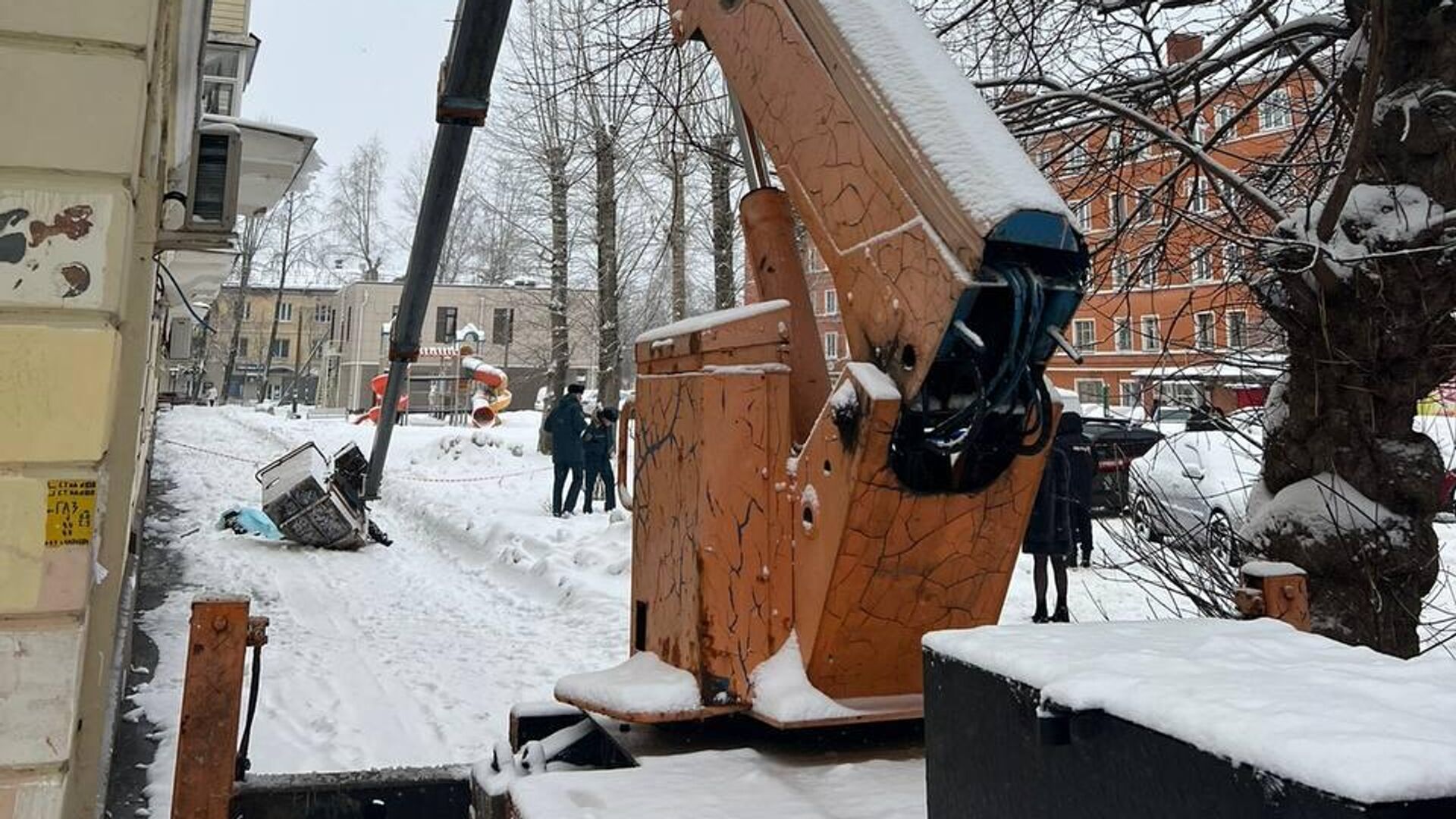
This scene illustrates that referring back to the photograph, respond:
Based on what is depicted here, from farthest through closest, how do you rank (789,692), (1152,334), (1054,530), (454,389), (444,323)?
(444,323)
(454,389)
(1054,530)
(1152,334)
(789,692)

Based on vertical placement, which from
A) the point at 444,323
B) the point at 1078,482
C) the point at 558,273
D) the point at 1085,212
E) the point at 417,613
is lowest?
the point at 417,613

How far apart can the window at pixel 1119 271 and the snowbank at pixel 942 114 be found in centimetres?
365

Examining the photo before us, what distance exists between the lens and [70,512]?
10.4ft

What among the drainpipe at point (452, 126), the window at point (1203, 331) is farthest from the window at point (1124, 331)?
the drainpipe at point (452, 126)

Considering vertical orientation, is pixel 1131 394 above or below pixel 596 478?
above

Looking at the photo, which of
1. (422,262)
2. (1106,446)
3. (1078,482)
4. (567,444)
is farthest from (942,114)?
(567,444)

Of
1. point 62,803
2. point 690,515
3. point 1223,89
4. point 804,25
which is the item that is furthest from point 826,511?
point 1223,89

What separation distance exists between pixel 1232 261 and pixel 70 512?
5.89 meters

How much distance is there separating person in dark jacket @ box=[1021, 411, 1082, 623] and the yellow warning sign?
6683 millimetres

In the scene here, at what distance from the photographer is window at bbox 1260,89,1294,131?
244 inches

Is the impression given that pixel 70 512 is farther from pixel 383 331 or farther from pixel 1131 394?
pixel 383 331

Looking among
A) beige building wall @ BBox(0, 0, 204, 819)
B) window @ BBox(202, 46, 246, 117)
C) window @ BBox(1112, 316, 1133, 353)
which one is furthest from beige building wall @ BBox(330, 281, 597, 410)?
beige building wall @ BBox(0, 0, 204, 819)

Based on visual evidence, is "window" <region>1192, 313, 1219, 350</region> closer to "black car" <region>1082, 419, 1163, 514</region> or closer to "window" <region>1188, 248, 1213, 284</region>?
"window" <region>1188, 248, 1213, 284</region>

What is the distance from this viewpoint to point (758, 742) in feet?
10.5
